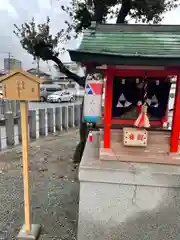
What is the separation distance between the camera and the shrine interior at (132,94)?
3289 millimetres

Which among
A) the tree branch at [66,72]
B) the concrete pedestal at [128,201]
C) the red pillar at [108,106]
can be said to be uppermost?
the tree branch at [66,72]

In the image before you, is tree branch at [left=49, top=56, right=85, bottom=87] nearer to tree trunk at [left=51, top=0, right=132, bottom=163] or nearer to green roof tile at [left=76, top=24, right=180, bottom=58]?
tree trunk at [left=51, top=0, right=132, bottom=163]

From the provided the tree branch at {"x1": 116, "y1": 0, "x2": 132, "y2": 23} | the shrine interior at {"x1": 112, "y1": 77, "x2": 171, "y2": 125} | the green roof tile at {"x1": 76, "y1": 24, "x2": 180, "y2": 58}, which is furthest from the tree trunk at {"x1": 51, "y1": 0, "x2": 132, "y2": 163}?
the green roof tile at {"x1": 76, "y1": 24, "x2": 180, "y2": 58}

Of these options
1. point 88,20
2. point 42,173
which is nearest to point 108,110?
point 42,173

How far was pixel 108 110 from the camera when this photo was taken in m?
3.00

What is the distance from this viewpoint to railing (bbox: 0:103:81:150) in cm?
729

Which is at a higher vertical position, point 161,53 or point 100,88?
point 161,53

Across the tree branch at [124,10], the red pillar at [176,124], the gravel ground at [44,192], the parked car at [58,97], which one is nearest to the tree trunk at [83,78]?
the tree branch at [124,10]

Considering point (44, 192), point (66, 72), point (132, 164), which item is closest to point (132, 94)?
point (132, 164)

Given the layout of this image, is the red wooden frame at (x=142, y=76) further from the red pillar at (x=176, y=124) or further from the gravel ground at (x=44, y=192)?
the gravel ground at (x=44, y=192)

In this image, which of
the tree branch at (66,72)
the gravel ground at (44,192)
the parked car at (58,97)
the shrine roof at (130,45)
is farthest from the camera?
the parked car at (58,97)

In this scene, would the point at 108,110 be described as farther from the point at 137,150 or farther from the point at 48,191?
the point at 48,191

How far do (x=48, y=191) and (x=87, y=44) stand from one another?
3044 millimetres

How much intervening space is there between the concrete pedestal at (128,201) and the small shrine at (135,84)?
24cm
